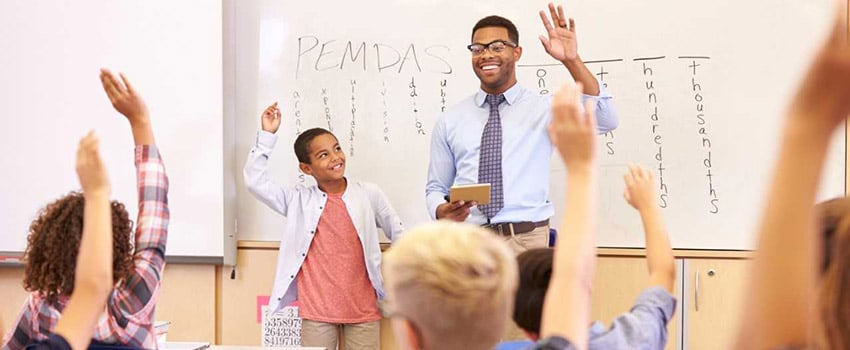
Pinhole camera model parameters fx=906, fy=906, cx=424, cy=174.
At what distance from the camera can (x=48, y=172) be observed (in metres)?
4.11

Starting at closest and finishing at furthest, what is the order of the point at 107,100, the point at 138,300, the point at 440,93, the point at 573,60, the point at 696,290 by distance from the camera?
the point at 138,300 → the point at 573,60 → the point at 696,290 → the point at 440,93 → the point at 107,100

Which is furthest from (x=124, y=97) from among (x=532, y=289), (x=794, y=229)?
(x=794, y=229)

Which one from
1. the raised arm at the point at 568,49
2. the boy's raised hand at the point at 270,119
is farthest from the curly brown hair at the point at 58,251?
the boy's raised hand at the point at 270,119

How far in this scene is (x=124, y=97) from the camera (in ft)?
6.34

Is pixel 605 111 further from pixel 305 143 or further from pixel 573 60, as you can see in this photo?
pixel 305 143

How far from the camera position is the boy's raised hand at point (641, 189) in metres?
1.57

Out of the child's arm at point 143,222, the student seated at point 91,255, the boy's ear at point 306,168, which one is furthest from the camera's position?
the boy's ear at point 306,168

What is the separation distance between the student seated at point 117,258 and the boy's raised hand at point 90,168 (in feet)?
0.86

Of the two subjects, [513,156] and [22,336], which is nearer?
[22,336]

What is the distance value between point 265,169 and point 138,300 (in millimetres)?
1893

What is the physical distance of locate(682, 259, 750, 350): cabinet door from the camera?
358cm

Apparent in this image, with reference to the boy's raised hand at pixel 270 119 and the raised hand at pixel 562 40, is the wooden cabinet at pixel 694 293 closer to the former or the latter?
the raised hand at pixel 562 40

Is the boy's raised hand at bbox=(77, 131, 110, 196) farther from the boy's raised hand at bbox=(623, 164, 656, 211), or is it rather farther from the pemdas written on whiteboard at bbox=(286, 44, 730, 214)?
the pemdas written on whiteboard at bbox=(286, 44, 730, 214)

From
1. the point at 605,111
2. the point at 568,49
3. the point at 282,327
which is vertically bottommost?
the point at 282,327
